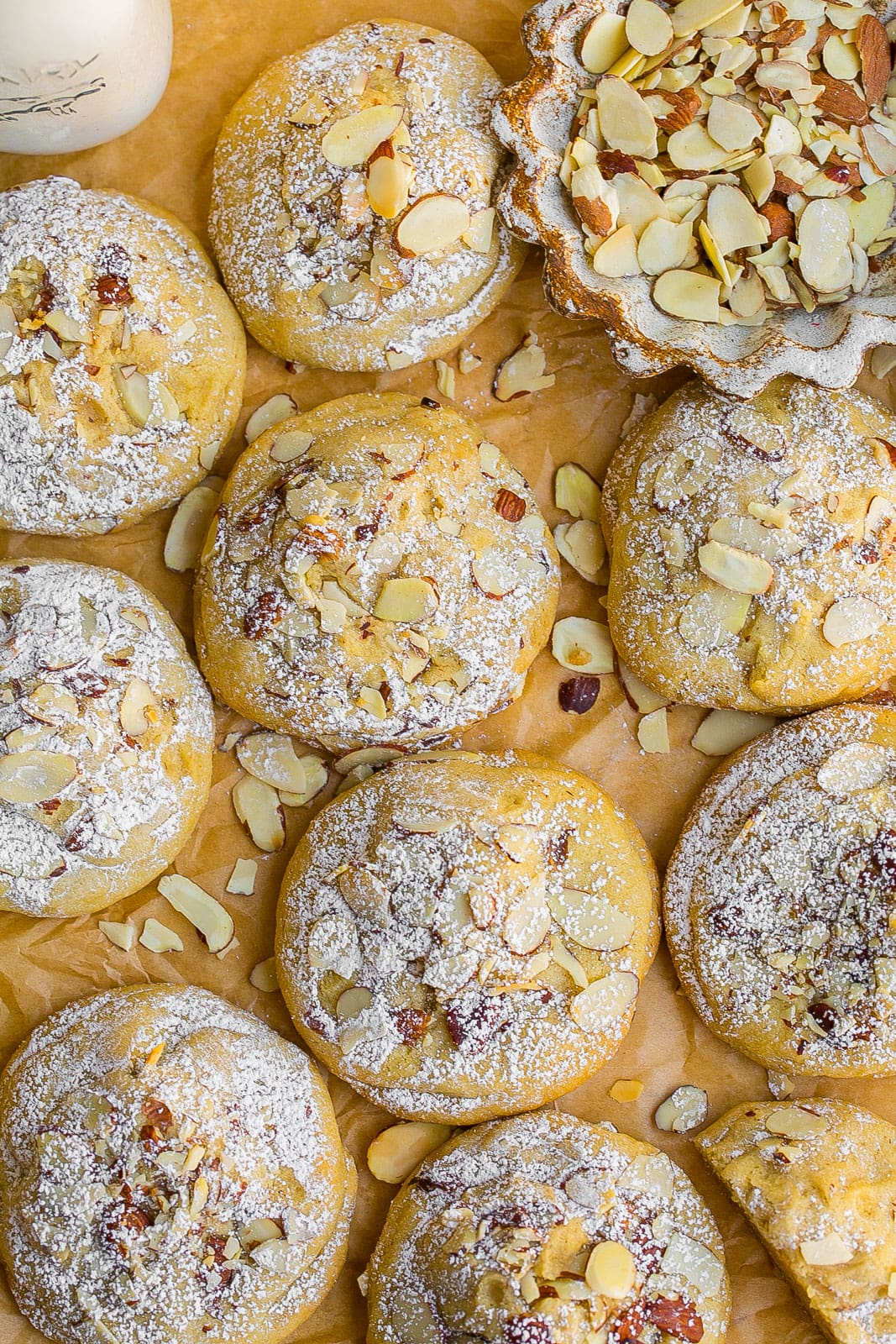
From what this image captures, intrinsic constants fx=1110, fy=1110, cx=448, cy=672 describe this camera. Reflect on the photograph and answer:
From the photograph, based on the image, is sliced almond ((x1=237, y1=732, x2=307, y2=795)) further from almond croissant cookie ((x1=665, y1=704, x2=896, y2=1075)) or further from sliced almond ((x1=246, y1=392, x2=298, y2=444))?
almond croissant cookie ((x1=665, y1=704, x2=896, y2=1075))

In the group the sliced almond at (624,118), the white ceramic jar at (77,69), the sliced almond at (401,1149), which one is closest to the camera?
the white ceramic jar at (77,69)

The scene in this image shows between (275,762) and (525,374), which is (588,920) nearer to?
(275,762)

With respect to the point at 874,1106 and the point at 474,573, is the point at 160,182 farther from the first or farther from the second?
the point at 874,1106

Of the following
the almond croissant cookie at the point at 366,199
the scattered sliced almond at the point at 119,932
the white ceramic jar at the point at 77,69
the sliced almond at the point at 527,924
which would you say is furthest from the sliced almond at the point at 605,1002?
the white ceramic jar at the point at 77,69

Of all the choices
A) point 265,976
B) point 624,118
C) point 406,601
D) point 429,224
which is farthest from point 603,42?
point 265,976

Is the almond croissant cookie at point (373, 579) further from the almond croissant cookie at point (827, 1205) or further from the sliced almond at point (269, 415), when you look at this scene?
the almond croissant cookie at point (827, 1205)

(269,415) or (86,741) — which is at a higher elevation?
(269,415)
